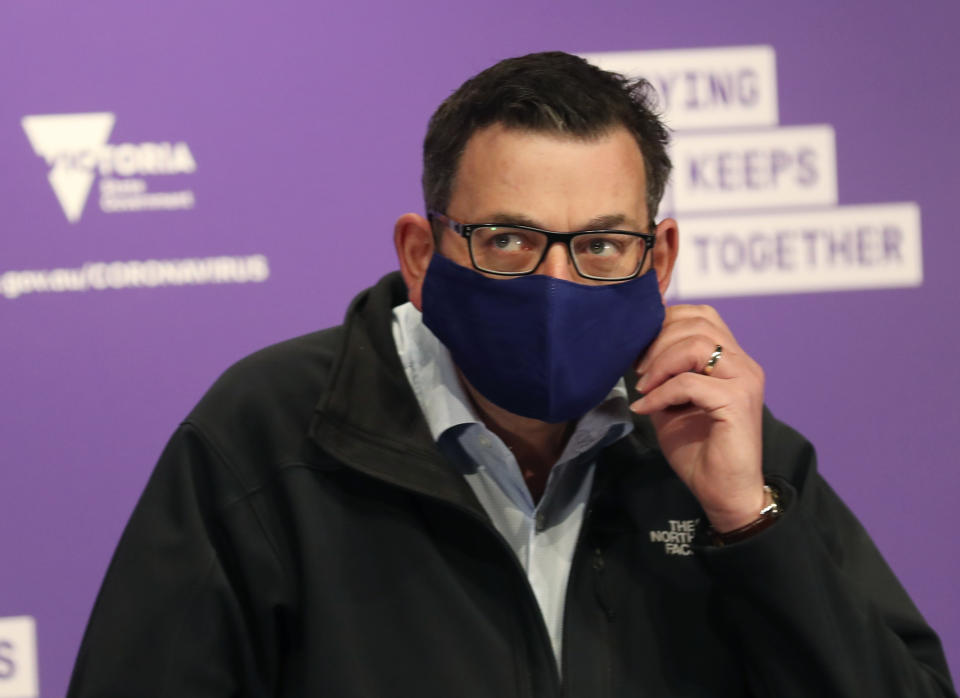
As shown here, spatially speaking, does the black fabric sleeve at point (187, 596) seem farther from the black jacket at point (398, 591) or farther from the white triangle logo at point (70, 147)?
the white triangle logo at point (70, 147)

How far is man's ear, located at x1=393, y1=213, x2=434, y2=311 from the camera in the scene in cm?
132

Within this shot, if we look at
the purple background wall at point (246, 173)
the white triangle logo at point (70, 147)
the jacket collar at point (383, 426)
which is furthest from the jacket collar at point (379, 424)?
the white triangle logo at point (70, 147)

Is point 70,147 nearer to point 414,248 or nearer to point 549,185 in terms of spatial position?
point 414,248

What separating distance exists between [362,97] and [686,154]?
2.14 ft

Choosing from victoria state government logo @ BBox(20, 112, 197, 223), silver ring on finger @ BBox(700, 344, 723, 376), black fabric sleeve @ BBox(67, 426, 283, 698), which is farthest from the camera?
victoria state government logo @ BBox(20, 112, 197, 223)

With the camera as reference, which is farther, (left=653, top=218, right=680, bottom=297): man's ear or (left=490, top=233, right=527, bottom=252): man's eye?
(left=653, top=218, right=680, bottom=297): man's ear

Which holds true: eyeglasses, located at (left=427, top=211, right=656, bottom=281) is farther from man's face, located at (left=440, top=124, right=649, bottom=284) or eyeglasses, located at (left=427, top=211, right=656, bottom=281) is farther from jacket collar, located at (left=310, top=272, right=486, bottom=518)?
jacket collar, located at (left=310, top=272, right=486, bottom=518)

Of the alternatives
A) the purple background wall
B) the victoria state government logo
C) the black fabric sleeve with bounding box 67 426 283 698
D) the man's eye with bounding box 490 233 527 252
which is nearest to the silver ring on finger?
the man's eye with bounding box 490 233 527 252

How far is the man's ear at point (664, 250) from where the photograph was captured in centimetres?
134

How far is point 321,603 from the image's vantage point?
1.19 m

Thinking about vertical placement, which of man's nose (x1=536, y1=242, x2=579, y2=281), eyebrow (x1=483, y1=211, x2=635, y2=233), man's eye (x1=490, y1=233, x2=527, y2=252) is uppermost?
eyebrow (x1=483, y1=211, x2=635, y2=233)

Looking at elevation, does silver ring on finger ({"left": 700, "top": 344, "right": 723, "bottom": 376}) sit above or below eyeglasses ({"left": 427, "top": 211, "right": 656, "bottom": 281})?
below

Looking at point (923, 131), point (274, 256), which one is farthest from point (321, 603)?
point (923, 131)

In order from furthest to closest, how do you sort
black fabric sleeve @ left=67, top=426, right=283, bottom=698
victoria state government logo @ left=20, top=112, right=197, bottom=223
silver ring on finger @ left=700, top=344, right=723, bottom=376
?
victoria state government logo @ left=20, top=112, right=197, bottom=223
silver ring on finger @ left=700, top=344, right=723, bottom=376
black fabric sleeve @ left=67, top=426, right=283, bottom=698
